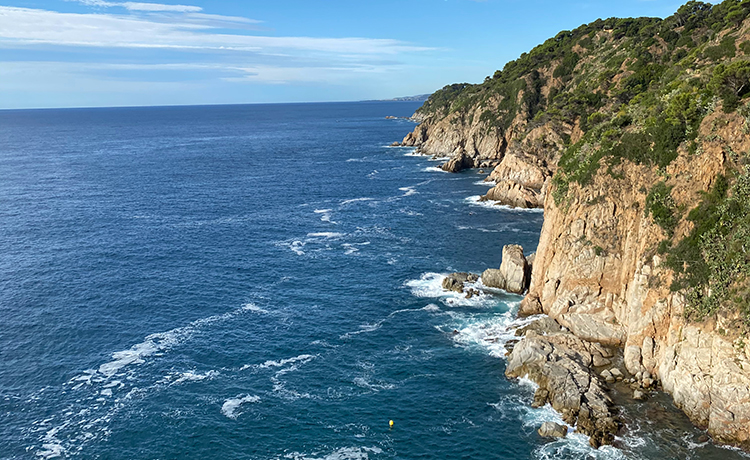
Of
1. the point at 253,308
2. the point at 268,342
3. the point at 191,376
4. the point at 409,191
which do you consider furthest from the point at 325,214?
the point at 191,376

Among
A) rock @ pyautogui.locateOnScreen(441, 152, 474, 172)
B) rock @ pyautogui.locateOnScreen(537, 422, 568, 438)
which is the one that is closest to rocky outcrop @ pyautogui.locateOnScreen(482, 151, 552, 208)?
rock @ pyautogui.locateOnScreen(441, 152, 474, 172)

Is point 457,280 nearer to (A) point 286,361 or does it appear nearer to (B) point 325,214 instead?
(A) point 286,361

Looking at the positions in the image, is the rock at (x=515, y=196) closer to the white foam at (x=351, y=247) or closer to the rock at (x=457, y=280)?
the white foam at (x=351, y=247)

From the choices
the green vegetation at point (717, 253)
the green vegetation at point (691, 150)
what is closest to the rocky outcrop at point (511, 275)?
the green vegetation at point (691, 150)

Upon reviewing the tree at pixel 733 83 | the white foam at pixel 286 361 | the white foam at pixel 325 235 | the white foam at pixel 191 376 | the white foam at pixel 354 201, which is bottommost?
the white foam at pixel 191 376

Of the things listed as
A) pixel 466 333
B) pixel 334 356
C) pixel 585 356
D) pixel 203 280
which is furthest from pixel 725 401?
pixel 203 280

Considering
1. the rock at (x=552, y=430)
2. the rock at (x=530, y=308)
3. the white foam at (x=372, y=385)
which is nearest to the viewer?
the rock at (x=552, y=430)

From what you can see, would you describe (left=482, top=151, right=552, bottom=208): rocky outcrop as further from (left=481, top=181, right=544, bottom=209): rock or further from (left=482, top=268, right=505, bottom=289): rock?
(left=482, top=268, right=505, bottom=289): rock

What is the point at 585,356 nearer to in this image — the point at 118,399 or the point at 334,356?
the point at 334,356
